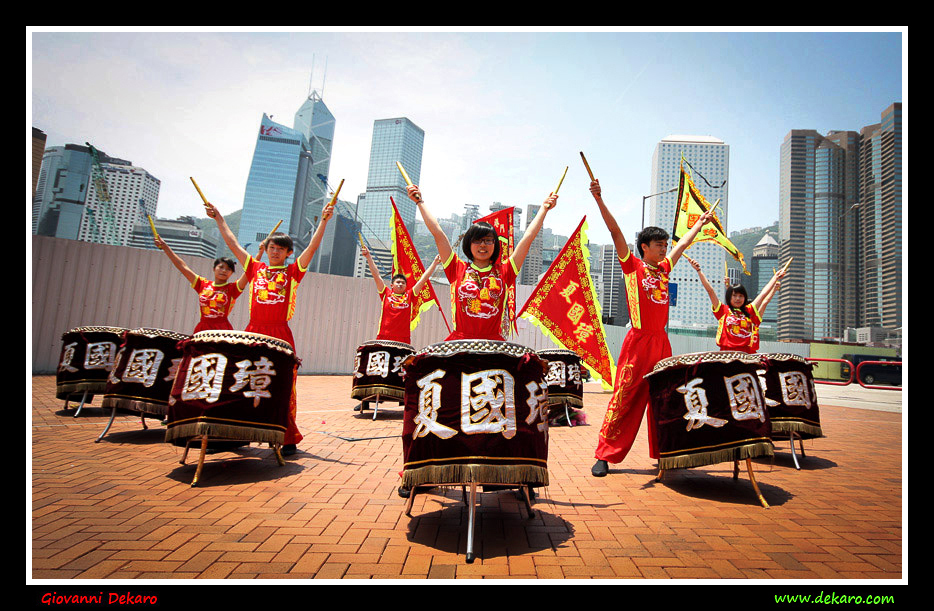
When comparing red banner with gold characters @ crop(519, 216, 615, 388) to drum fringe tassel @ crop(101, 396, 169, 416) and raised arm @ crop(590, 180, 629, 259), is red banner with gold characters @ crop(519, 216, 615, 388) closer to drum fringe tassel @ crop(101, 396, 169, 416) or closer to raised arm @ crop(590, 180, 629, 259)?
raised arm @ crop(590, 180, 629, 259)

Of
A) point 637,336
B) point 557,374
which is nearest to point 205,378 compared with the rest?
point 637,336

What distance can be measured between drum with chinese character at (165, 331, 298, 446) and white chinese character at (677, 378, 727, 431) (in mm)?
3132

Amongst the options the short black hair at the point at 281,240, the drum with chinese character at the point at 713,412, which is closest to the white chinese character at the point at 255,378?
the short black hair at the point at 281,240

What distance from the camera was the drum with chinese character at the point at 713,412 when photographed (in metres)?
3.19

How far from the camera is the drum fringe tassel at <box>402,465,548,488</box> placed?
226 centimetres

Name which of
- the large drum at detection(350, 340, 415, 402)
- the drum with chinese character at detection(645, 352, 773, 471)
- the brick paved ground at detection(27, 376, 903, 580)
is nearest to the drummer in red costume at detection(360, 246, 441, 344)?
the large drum at detection(350, 340, 415, 402)

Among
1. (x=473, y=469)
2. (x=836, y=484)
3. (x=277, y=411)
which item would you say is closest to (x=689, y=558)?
(x=473, y=469)

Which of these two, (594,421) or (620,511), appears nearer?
(620,511)

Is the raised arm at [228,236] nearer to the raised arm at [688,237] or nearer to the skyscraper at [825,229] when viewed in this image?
the raised arm at [688,237]

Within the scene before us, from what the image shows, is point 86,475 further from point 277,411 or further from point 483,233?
point 483,233

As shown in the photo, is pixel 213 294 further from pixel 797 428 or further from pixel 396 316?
pixel 797 428

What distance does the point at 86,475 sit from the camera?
3271 mm

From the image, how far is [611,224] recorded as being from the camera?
3998mm

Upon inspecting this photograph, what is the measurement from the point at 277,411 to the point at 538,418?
84.8 inches
